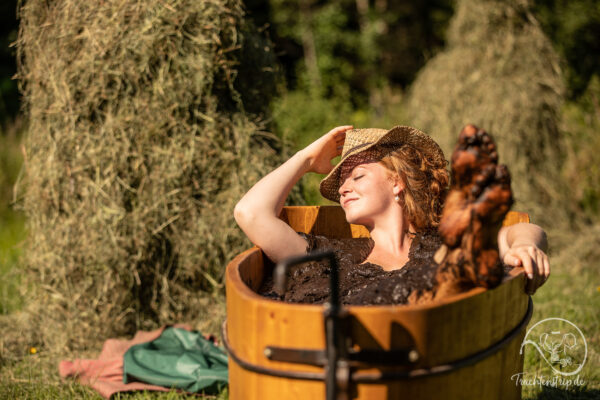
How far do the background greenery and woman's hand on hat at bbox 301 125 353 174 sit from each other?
1.14 meters

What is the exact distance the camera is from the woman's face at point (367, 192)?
225cm

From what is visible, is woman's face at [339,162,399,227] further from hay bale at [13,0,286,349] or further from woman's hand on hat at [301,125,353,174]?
hay bale at [13,0,286,349]

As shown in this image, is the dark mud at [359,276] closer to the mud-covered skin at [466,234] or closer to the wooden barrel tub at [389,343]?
the mud-covered skin at [466,234]

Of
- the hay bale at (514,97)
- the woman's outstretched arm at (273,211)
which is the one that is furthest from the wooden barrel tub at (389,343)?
the hay bale at (514,97)

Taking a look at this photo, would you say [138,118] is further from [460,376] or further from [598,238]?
[598,238]

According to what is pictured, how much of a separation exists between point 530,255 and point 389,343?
2.33 ft

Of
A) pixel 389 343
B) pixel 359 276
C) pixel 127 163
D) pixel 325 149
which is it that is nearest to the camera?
pixel 389 343

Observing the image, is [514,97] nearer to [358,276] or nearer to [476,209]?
[358,276]

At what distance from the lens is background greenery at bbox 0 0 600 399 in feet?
10.8

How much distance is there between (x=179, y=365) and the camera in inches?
111

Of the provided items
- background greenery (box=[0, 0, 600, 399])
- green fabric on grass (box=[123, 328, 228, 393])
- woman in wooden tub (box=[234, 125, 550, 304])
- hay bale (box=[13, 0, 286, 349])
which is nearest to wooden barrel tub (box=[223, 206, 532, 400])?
woman in wooden tub (box=[234, 125, 550, 304])

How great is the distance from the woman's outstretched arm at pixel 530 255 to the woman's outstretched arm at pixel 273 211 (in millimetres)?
806

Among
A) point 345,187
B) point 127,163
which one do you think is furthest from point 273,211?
point 127,163

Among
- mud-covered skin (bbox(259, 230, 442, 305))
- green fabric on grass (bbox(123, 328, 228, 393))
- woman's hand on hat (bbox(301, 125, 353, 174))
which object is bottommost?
green fabric on grass (bbox(123, 328, 228, 393))
